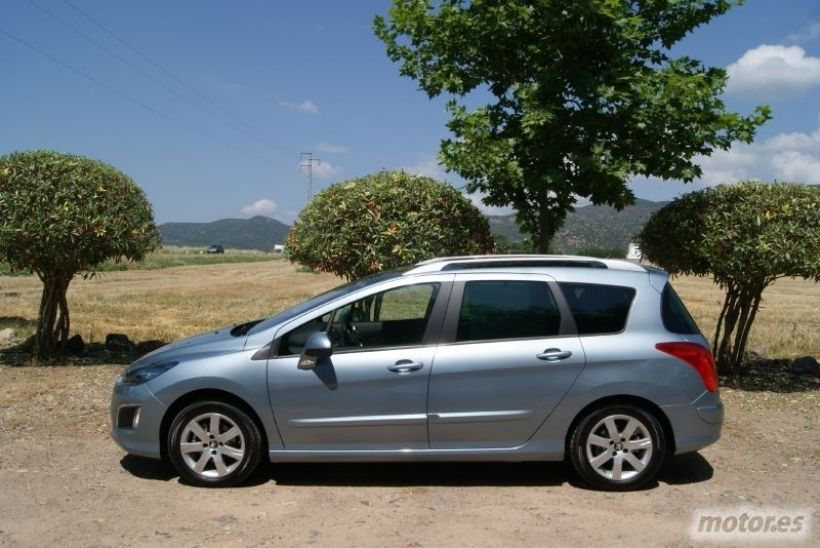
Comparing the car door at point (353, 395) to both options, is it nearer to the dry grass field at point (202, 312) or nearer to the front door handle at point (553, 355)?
the front door handle at point (553, 355)

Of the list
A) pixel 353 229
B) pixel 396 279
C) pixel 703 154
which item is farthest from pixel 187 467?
pixel 703 154

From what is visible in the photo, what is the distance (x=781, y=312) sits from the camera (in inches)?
870

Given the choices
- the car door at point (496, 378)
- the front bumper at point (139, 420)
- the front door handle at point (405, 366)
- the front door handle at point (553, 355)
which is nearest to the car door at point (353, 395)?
the front door handle at point (405, 366)

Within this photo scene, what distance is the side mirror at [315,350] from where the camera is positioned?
5121mm

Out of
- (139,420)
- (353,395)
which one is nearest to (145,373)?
(139,420)

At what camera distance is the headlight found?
5441mm

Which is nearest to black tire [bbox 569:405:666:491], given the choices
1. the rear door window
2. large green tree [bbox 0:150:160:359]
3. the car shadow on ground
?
the car shadow on ground

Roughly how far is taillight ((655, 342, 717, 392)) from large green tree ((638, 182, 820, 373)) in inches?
139

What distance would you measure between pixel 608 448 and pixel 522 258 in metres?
1.53

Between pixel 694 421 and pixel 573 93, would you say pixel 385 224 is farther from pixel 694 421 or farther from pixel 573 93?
pixel 694 421

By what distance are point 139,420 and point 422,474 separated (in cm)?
210

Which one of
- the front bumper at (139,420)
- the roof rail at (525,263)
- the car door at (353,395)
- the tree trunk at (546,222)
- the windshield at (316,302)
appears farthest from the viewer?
the tree trunk at (546,222)

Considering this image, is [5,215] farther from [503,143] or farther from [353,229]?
[503,143]

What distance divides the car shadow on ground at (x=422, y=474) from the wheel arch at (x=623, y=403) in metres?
0.42
